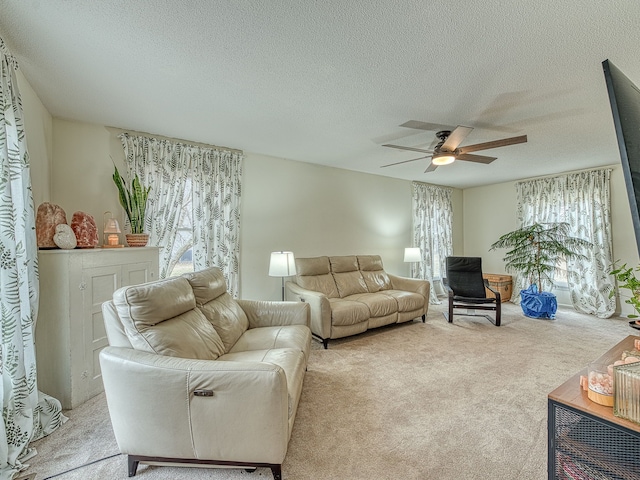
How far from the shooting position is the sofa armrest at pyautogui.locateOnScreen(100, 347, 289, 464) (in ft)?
4.50

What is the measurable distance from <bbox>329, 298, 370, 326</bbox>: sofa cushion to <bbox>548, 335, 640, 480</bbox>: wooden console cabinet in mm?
2155

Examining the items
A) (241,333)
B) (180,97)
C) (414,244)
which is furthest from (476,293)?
(180,97)

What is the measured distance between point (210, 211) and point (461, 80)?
2941mm

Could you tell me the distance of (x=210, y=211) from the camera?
11.6 feet

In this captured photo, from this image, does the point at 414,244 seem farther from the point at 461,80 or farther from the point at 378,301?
the point at 461,80

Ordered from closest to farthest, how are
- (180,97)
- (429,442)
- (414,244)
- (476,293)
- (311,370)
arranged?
1. (429,442)
2. (180,97)
3. (311,370)
4. (476,293)
5. (414,244)

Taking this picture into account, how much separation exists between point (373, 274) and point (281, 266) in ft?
5.85

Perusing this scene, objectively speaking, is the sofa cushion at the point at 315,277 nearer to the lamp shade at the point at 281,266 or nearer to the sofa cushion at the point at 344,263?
the sofa cushion at the point at 344,263

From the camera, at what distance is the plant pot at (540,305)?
175 inches

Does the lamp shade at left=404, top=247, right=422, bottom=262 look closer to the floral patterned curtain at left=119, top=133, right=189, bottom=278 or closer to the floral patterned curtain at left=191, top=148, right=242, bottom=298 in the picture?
the floral patterned curtain at left=191, top=148, right=242, bottom=298

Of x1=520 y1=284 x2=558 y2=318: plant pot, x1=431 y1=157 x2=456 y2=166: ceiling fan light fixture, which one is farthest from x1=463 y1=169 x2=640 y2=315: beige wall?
x1=431 y1=157 x2=456 y2=166: ceiling fan light fixture

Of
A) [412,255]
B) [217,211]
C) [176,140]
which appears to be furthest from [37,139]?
[412,255]

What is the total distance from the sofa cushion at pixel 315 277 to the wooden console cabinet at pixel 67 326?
2.31 meters

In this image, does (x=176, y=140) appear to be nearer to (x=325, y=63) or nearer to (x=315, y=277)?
(x=325, y=63)
